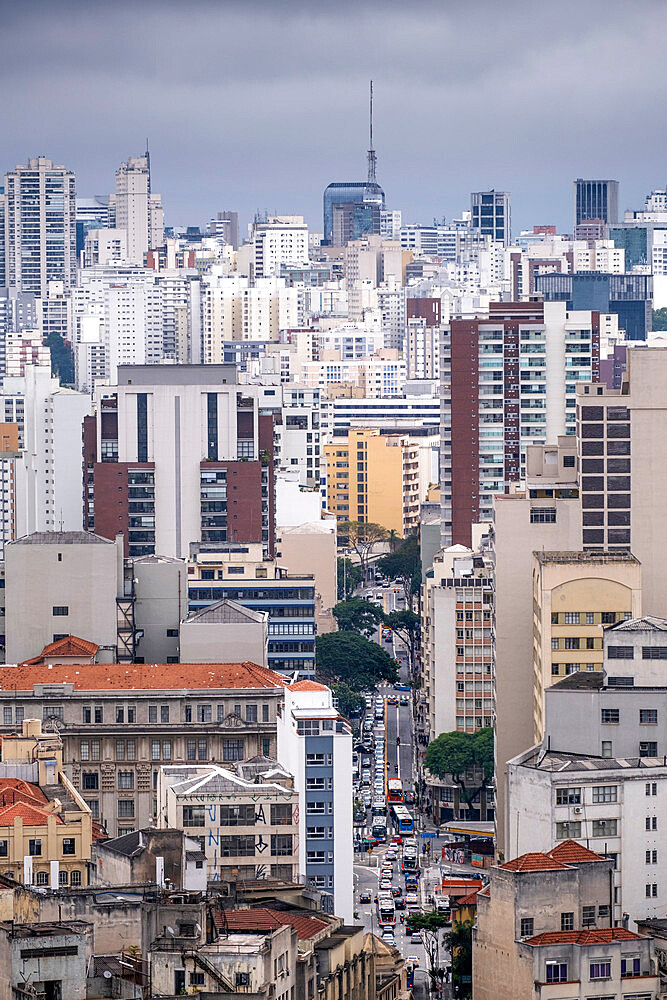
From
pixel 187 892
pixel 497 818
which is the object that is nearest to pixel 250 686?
pixel 497 818

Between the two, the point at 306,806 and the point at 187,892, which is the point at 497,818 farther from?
the point at 187,892

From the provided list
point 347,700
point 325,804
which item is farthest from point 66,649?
point 325,804

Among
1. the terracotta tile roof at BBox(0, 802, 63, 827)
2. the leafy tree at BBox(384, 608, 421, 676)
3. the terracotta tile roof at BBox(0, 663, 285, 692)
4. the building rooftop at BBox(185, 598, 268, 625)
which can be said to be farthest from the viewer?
the leafy tree at BBox(384, 608, 421, 676)

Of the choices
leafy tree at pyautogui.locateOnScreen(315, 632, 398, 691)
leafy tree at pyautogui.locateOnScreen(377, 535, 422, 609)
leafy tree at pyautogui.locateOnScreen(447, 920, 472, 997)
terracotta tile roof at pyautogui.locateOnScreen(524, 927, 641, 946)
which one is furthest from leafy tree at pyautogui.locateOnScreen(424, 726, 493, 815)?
leafy tree at pyautogui.locateOnScreen(377, 535, 422, 609)

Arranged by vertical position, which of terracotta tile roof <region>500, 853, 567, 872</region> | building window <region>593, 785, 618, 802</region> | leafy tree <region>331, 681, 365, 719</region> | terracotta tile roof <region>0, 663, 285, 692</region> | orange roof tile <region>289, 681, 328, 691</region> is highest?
orange roof tile <region>289, 681, 328, 691</region>

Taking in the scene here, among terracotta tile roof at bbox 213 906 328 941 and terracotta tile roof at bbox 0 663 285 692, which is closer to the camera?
terracotta tile roof at bbox 213 906 328 941

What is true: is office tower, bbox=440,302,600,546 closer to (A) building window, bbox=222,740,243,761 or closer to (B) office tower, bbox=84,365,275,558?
(B) office tower, bbox=84,365,275,558
